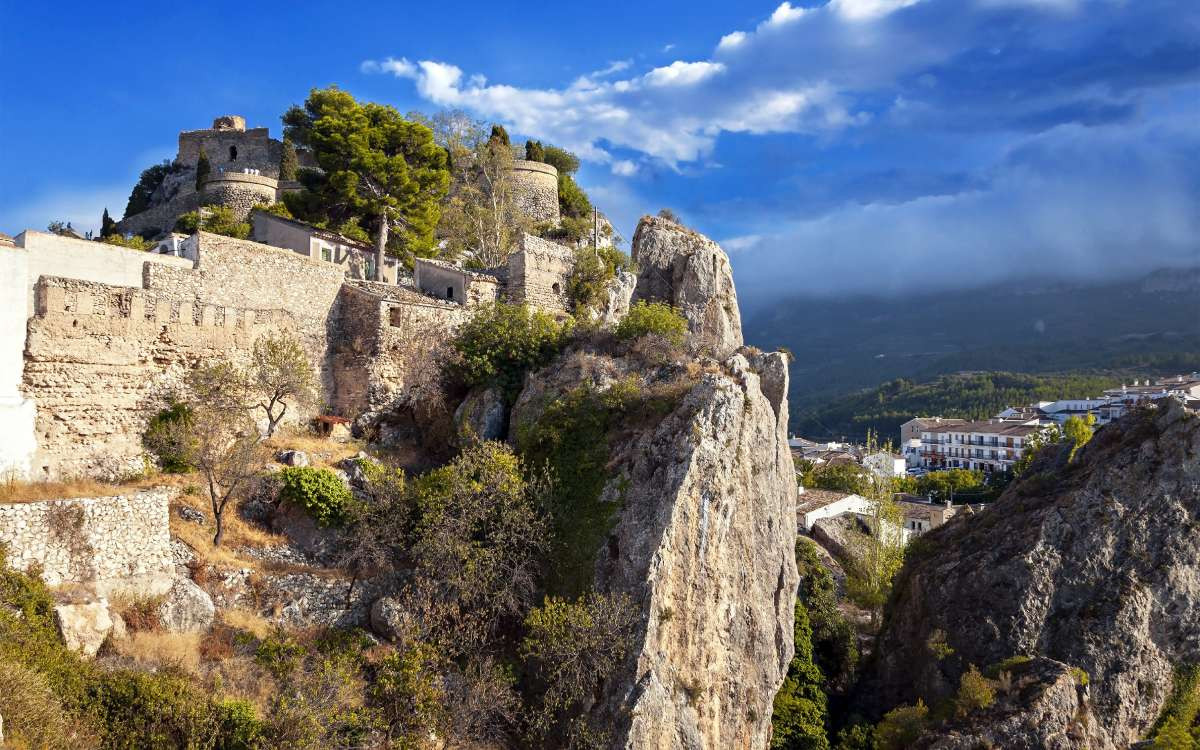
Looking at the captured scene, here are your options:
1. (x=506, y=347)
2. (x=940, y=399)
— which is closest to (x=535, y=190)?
(x=506, y=347)

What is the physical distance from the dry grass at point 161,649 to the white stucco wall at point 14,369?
18.5 feet

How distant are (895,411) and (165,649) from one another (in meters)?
135

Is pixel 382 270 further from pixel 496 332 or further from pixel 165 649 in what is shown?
pixel 165 649

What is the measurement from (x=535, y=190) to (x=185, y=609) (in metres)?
37.7

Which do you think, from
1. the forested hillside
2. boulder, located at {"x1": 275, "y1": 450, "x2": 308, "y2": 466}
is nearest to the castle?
boulder, located at {"x1": 275, "y1": 450, "x2": 308, "y2": 466}

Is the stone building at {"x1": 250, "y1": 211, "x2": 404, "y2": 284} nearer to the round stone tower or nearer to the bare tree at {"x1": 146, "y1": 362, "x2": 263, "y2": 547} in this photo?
the bare tree at {"x1": 146, "y1": 362, "x2": 263, "y2": 547}

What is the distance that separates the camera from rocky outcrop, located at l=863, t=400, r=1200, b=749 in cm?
2531

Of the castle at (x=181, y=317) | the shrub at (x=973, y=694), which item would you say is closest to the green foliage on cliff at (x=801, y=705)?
the shrub at (x=973, y=694)

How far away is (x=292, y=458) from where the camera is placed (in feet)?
75.2

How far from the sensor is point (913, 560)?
31.0 meters

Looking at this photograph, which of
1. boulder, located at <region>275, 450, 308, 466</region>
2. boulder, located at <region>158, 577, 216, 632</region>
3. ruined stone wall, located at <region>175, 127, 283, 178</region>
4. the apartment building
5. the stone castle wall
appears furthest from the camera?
the apartment building

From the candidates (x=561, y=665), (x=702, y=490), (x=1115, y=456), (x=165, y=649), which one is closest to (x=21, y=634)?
(x=165, y=649)

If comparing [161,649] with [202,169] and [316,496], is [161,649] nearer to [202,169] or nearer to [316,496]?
[316,496]

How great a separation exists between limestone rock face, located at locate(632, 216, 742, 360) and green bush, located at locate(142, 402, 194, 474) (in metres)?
20.4
